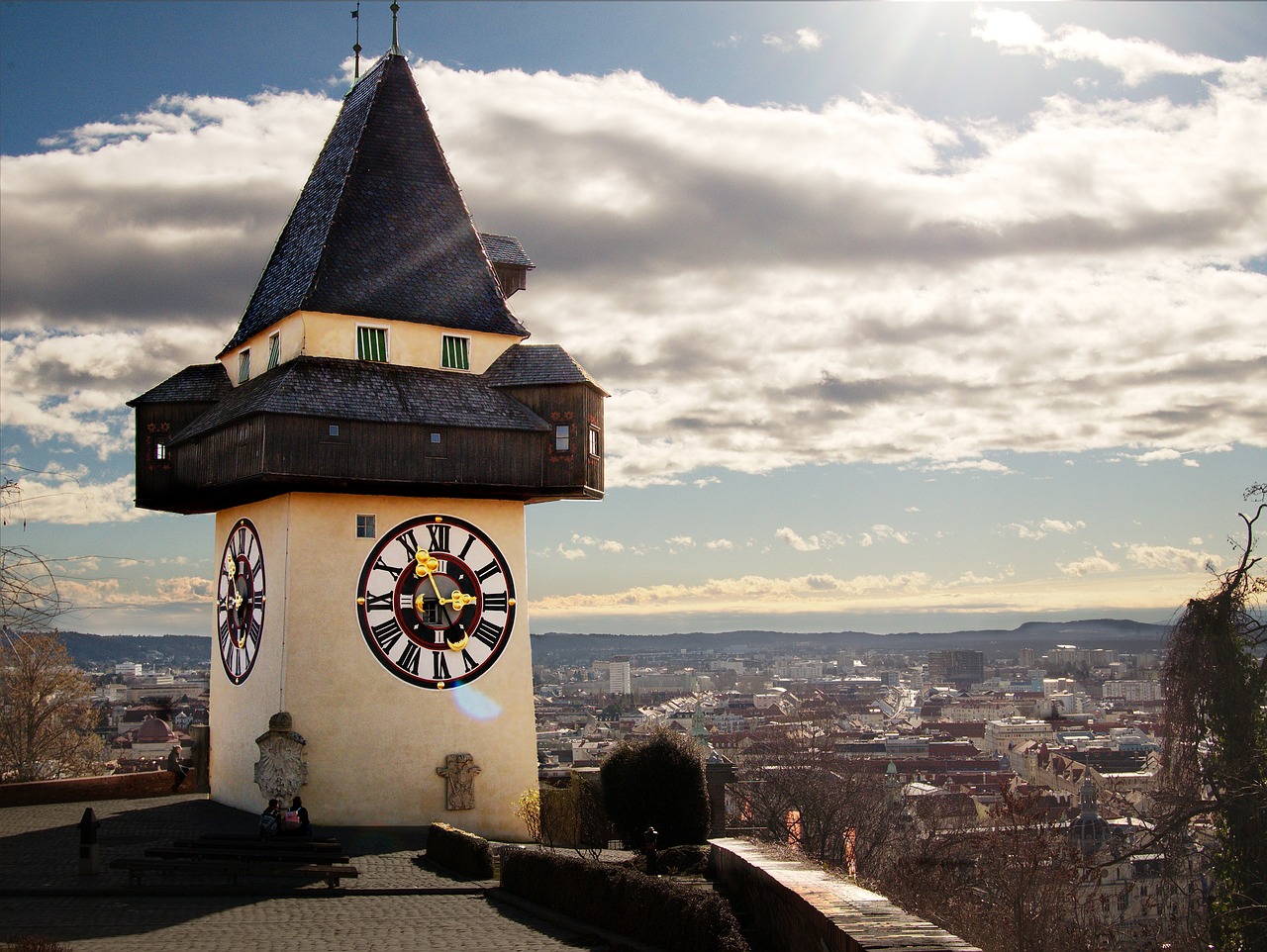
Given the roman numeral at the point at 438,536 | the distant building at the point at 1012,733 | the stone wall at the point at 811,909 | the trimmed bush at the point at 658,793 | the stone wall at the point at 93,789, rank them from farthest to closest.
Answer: the distant building at the point at 1012,733 → the stone wall at the point at 93,789 → the roman numeral at the point at 438,536 → the trimmed bush at the point at 658,793 → the stone wall at the point at 811,909

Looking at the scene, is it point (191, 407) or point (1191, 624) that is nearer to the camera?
point (1191, 624)

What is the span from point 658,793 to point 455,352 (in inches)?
378

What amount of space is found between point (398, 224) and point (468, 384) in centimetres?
362

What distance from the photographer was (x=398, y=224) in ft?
89.8

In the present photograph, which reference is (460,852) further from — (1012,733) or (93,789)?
(1012,733)

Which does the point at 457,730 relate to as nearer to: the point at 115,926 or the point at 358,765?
the point at 358,765

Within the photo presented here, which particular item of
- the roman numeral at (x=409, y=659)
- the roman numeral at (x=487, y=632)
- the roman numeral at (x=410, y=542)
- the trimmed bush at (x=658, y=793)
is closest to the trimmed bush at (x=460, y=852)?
the trimmed bush at (x=658, y=793)

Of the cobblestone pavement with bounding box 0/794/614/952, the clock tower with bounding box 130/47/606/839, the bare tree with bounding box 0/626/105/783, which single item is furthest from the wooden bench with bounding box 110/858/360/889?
the bare tree with bounding box 0/626/105/783

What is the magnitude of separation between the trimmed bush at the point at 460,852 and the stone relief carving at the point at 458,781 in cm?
337

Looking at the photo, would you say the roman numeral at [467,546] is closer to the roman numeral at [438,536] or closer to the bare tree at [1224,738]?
the roman numeral at [438,536]

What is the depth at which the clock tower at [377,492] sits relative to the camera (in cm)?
2419

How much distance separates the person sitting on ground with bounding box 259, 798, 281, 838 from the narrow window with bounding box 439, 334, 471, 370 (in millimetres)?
9116

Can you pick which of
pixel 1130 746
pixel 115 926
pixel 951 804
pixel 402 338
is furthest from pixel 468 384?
pixel 1130 746

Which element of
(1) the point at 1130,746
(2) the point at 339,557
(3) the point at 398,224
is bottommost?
(1) the point at 1130,746
